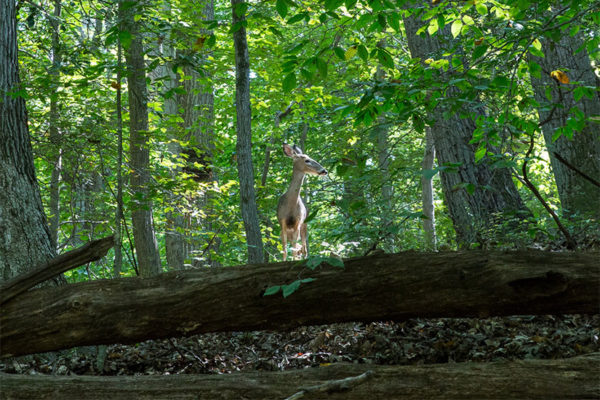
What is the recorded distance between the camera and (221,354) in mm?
4656

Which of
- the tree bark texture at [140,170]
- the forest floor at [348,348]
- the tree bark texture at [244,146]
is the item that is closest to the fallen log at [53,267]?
the forest floor at [348,348]

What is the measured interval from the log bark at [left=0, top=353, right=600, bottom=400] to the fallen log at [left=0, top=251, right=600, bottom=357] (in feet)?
1.78

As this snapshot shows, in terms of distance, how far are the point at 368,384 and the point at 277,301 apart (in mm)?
1003

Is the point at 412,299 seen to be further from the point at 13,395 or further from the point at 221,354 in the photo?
the point at 13,395

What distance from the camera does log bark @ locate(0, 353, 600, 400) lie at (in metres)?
2.92

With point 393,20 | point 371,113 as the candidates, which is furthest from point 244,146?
point 393,20

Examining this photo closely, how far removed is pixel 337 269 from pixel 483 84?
203 cm

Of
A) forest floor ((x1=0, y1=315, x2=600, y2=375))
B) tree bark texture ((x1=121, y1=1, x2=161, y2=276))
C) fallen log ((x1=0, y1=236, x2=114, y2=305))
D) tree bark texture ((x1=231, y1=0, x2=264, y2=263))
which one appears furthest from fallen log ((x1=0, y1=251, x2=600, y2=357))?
tree bark texture ((x1=121, y1=1, x2=161, y2=276))

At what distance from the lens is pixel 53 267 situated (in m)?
4.13

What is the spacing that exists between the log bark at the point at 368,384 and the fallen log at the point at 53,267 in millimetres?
788

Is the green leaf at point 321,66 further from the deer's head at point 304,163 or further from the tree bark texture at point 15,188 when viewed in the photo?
the deer's head at point 304,163

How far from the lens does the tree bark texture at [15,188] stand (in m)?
4.91

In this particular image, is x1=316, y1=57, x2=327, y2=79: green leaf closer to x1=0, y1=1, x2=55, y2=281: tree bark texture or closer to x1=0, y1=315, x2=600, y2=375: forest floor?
x1=0, y1=315, x2=600, y2=375: forest floor

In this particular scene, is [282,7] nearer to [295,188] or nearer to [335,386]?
[335,386]
